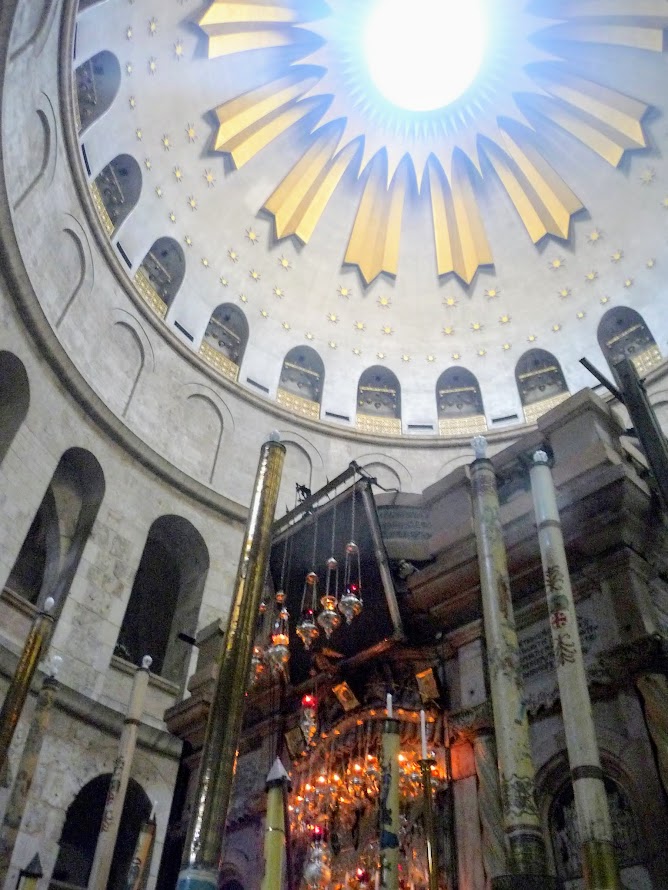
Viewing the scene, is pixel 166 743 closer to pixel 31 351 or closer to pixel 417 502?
pixel 31 351

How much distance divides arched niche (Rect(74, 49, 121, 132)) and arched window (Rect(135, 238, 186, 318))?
3.49 meters

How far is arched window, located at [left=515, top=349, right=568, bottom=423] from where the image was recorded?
68.7ft

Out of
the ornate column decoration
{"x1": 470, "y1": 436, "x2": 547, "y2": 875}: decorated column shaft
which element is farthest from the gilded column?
{"x1": 470, "y1": 436, "x2": 547, "y2": 875}: decorated column shaft

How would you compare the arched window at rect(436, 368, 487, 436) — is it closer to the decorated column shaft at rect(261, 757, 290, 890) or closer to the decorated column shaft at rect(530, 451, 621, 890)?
the decorated column shaft at rect(530, 451, 621, 890)

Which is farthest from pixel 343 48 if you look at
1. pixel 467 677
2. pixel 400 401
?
pixel 467 677

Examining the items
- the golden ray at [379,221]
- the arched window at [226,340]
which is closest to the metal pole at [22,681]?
the arched window at [226,340]

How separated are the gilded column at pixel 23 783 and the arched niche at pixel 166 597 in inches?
331

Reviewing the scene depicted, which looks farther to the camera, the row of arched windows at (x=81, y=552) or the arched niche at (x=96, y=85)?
the arched niche at (x=96, y=85)

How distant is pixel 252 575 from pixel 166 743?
1059cm

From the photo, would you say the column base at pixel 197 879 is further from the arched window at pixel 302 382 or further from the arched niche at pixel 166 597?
the arched window at pixel 302 382

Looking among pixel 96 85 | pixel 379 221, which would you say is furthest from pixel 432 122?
pixel 96 85

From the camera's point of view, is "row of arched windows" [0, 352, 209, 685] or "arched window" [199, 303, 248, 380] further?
"arched window" [199, 303, 248, 380]

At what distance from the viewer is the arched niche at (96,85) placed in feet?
55.3

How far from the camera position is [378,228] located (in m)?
24.0
